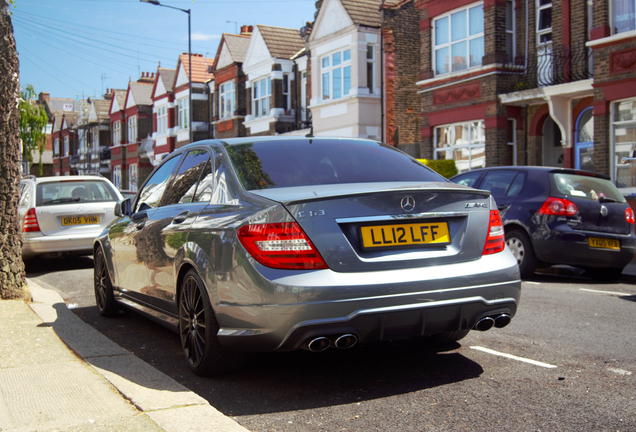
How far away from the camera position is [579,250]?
950 cm

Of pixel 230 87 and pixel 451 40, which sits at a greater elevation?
pixel 230 87

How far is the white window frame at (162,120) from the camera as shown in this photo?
47156mm

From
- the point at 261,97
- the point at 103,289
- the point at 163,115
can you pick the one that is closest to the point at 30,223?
the point at 103,289

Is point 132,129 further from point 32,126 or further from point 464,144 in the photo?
point 464,144

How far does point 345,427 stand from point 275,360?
1556 millimetres

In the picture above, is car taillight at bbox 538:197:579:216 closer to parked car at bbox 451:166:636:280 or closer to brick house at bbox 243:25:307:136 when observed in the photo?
parked car at bbox 451:166:636:280

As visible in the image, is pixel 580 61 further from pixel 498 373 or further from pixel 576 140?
pixel 498 373

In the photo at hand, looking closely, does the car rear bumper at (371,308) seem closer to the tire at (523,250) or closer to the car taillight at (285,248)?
the car taillight at (285,248)

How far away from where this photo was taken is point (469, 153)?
855 inches

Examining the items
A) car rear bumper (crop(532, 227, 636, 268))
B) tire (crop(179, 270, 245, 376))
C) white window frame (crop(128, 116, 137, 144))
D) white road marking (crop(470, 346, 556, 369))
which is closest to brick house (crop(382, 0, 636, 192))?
car rear bumper (crop(532, 227, 636, 268))

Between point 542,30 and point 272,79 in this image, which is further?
point 272,79

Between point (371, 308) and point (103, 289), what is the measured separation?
420 cm

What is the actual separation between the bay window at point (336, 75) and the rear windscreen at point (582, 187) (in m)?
17.3

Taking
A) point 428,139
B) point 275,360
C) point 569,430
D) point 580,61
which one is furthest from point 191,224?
point 428,139
